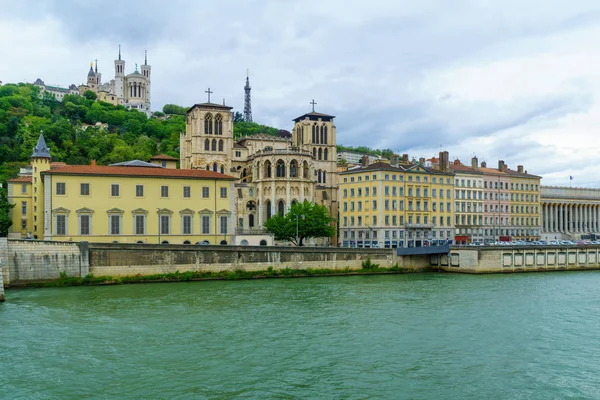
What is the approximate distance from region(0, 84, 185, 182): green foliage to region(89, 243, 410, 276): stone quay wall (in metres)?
43.9

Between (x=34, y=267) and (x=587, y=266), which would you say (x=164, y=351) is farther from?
(x=587, y=266)

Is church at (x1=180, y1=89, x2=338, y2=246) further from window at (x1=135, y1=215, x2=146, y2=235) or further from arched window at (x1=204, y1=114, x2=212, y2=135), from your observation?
window at (x1=135, y1=215, x2=146, y2=235)

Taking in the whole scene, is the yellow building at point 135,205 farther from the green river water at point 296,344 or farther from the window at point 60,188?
the green river water at point 296,344

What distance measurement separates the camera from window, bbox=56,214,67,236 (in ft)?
148

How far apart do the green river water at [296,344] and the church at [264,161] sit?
30.4 m

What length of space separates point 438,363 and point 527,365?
3.04 metres

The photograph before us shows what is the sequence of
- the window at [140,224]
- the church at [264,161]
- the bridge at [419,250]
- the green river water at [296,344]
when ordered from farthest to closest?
the church at [264,161] < the bridge at [419,250] < the window at [140,224] < the green river water at [296,344]

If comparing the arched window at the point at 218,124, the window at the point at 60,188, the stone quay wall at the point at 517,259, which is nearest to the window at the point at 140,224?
the window at the point at 60,188

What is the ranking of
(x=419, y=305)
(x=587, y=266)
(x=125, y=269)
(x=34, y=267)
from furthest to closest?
1. (x=587, y=266)
2. (x=125, y=269)
3. (x=34, y=267)
4. (x=419, y=305)

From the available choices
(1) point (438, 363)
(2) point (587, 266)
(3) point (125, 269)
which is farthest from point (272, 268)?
(2) point (587, 266)

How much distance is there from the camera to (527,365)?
19.9 m

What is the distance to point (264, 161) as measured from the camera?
237ft

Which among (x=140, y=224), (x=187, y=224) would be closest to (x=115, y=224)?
(x=140, y=224)

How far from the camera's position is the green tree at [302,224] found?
5884cm
